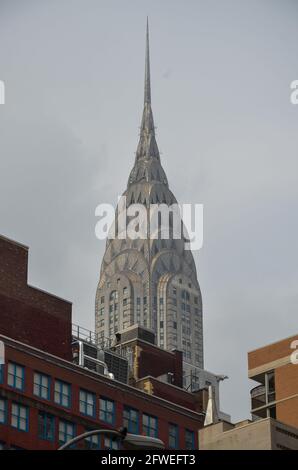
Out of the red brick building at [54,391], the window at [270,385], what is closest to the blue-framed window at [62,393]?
the red brick building at [54,391]

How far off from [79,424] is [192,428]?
1233 cm

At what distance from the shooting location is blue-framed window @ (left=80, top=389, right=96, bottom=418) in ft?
386

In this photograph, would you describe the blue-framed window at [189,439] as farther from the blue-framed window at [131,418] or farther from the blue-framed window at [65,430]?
the blue-framed window at [65,430]

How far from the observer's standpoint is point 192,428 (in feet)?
413

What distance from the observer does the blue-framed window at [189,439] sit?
124188 millimetres

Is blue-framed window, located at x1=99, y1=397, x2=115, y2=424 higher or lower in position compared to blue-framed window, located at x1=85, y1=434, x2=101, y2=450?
higher

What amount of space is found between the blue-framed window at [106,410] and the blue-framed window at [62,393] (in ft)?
10.9

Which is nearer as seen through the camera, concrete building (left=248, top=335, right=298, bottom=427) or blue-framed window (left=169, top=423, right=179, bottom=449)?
concrete building (left=248, top=335, right=298, bottom=427)

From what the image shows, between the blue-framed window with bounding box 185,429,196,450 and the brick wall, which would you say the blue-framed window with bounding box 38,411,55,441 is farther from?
the blue-framed window with bounding box 185,429,196,450

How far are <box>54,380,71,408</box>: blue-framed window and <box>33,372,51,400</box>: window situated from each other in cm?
77

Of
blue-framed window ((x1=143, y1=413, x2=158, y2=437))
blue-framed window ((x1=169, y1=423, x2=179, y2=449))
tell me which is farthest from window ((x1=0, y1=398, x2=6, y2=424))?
blue-framed window ((x1=169, y1=423, x2=179, y2=449))
